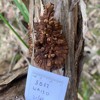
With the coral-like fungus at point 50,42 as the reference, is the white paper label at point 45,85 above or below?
below

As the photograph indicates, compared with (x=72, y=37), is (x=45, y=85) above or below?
below

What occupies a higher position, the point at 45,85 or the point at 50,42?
the point at 50,42

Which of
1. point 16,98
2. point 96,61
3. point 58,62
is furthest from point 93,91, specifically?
point 58,62

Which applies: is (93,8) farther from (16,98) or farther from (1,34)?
(16,98)

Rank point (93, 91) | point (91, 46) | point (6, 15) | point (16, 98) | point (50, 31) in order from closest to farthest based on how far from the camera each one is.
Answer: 1. point (50, 31)
2. point (16, 98)
3. point (93, 91)
4. point (91, 46)
5. point (6, 15)

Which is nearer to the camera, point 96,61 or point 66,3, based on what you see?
point 66,3
